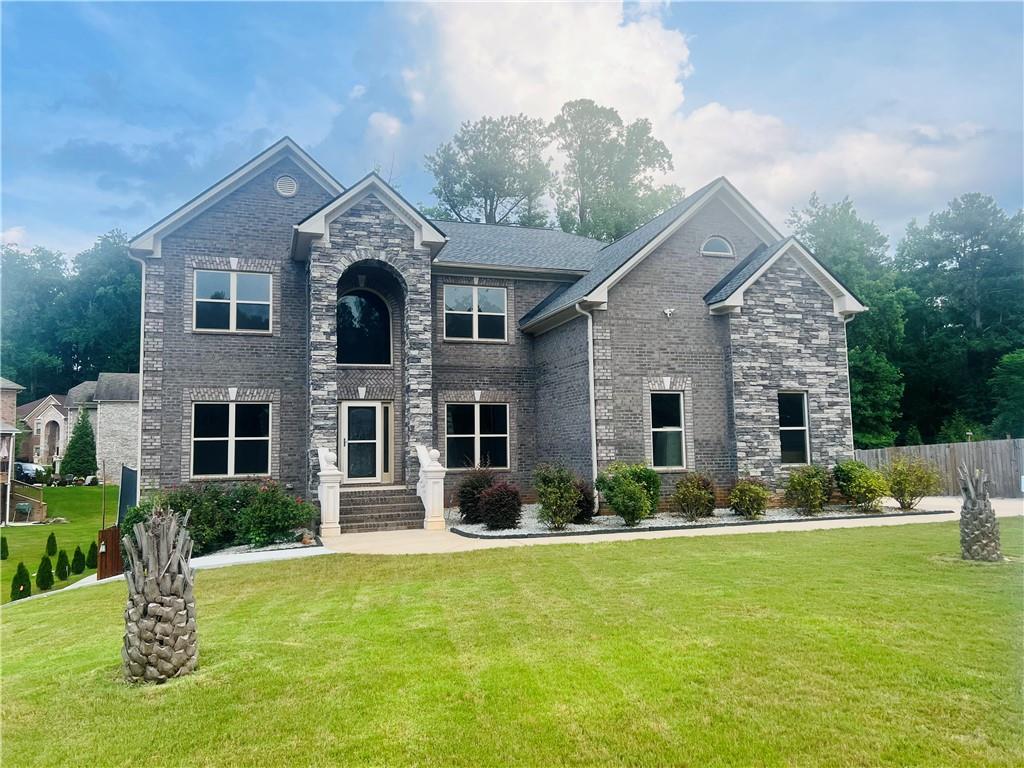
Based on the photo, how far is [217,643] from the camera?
6.29 meters

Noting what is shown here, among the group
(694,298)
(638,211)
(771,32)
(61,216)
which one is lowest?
(694,298)

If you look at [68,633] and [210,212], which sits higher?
[210,212]

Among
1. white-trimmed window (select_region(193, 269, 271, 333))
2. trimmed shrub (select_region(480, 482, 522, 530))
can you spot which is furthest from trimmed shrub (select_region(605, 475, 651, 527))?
white-trimmed window (select_region(193, 269, 271, 333))

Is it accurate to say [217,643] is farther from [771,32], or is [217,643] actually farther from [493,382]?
[493,382]

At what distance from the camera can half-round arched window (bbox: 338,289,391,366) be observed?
17734mm

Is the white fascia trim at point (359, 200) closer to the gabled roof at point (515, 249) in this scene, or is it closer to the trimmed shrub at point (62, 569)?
the gabled roof at point (515, 249)

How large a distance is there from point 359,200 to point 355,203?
13 cm

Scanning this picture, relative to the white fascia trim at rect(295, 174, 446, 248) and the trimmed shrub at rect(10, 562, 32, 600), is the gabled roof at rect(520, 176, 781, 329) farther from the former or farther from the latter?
the trimmed shrub at rect(10, 562, 32, 600)

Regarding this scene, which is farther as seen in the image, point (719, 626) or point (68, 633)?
point (68, 633)

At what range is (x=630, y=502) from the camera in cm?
1434

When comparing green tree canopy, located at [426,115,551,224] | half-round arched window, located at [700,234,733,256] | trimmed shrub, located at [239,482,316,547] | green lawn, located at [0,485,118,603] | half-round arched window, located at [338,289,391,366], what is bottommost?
green lawn, located at [0,485,118,603]

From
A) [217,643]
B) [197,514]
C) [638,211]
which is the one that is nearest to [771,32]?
[217,643]

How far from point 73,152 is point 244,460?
7.78 meters

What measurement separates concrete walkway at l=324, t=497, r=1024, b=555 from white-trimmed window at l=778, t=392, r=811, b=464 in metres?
2.58
